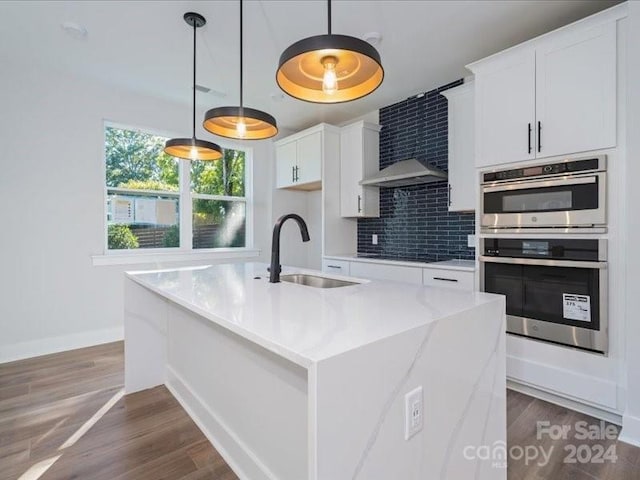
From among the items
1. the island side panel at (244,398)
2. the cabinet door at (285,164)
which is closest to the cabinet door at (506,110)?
the island side panel at (244,398)

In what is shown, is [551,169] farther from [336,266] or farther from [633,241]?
[336,266]

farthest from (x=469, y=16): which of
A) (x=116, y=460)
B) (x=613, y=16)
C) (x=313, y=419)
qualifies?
(x=116, y=460)

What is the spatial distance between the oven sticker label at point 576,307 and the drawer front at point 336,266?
6.46 ft

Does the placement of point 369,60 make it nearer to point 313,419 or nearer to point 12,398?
point 313,419

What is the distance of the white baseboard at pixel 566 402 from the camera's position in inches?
79.8

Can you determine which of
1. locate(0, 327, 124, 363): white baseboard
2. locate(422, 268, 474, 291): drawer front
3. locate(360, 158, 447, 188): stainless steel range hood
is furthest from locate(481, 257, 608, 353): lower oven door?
locate(0, 327, 124, 363): white baseboard

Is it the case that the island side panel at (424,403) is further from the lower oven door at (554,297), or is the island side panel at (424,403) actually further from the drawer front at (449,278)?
the drawer front at (449,278)

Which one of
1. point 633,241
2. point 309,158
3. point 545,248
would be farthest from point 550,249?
point 309,158

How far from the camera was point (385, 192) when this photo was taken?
13.2 ft

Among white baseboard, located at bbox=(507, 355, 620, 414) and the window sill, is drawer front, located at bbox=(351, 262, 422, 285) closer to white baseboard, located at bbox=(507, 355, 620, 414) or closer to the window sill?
white baseboard, located at bbox=(507, 355, 620, 414)

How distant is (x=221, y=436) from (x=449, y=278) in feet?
6.53

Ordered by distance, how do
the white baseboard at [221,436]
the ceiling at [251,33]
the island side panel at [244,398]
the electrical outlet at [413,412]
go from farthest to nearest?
the ceiling at [251,33] → the white baseboard at [221,436] → the island side panel at [244,398] → the electrical outlet at [413,412]

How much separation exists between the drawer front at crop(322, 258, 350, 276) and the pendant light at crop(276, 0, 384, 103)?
233cm

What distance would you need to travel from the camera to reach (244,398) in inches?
64.1
